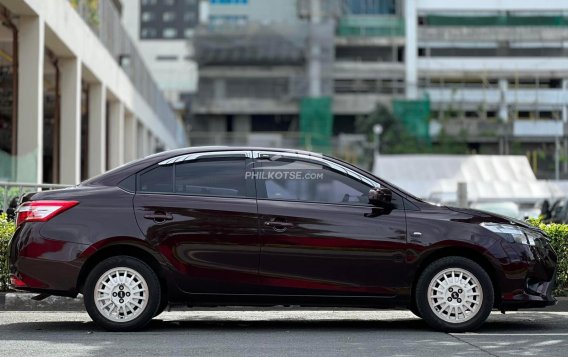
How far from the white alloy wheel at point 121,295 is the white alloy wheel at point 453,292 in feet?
8.43

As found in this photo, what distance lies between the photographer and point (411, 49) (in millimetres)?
94625

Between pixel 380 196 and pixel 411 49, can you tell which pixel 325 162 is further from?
pixel 411 49

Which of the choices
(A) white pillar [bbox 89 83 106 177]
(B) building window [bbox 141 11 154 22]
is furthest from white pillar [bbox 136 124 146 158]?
(B) building window [bbox 141 11 154 22]

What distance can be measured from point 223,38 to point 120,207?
87.2 m

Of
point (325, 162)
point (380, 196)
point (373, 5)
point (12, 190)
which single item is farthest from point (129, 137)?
point (373, 5)

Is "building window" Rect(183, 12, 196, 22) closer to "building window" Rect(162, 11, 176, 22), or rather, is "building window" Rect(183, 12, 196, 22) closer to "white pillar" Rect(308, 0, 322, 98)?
"building window" Rect(162, 11, 176, 22)

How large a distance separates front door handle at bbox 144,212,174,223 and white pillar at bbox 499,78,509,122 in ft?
278

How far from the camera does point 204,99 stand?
315ft

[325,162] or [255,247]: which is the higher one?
[325,162]

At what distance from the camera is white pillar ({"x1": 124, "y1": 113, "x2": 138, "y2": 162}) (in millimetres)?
42844

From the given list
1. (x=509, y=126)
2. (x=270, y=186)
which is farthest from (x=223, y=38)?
(x=270, y=186)

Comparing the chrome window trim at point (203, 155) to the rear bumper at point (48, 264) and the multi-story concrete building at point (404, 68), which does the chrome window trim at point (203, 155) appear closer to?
the rear bumper at point (48, 264)

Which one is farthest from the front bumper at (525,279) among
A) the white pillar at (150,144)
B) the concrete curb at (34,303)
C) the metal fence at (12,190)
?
the white pillar at (150,144)

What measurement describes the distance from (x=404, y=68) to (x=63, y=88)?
230 feet
